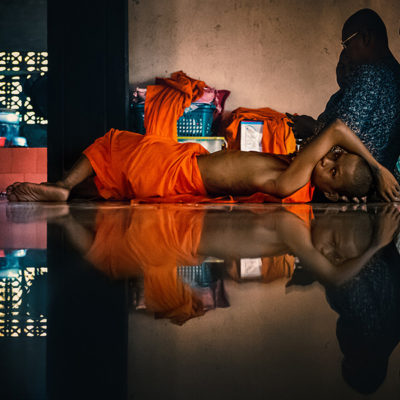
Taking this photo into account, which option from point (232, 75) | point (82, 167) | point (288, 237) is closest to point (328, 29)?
point (232, 75)

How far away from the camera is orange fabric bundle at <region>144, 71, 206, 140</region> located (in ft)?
11.1

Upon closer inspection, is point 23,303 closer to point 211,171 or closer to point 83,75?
point 211,171

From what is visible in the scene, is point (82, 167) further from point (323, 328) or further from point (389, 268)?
point (323, 328)

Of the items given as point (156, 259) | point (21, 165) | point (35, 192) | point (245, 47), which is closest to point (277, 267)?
point (156, 259)

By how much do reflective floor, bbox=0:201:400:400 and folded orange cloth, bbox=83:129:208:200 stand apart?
167 centimetres

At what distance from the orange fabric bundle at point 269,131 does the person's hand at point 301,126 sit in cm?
8

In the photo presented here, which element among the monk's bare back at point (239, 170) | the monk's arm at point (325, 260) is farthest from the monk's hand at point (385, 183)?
the monk's arm at point (325, 260)

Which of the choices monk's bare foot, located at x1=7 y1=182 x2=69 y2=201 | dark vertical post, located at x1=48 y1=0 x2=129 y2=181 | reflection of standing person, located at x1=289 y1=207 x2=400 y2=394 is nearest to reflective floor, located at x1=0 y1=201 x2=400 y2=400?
reflection of standing person, located at x1=289 y1=207 x2=400 y2=394

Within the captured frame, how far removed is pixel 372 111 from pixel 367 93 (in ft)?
0.98

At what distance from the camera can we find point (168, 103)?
11.4 feet

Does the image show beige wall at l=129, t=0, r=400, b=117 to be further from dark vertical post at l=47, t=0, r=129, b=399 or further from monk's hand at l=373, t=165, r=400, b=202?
monk's hand at l=373, t=165, r=400, b=202

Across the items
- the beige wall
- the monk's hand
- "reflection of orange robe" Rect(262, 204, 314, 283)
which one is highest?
the beige wall

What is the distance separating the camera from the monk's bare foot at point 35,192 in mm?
2141

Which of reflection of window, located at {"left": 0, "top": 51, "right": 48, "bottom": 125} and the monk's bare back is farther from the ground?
reflection of window, located at {"left": 0, "top": 51, "right": 48, "bottom": 125}
